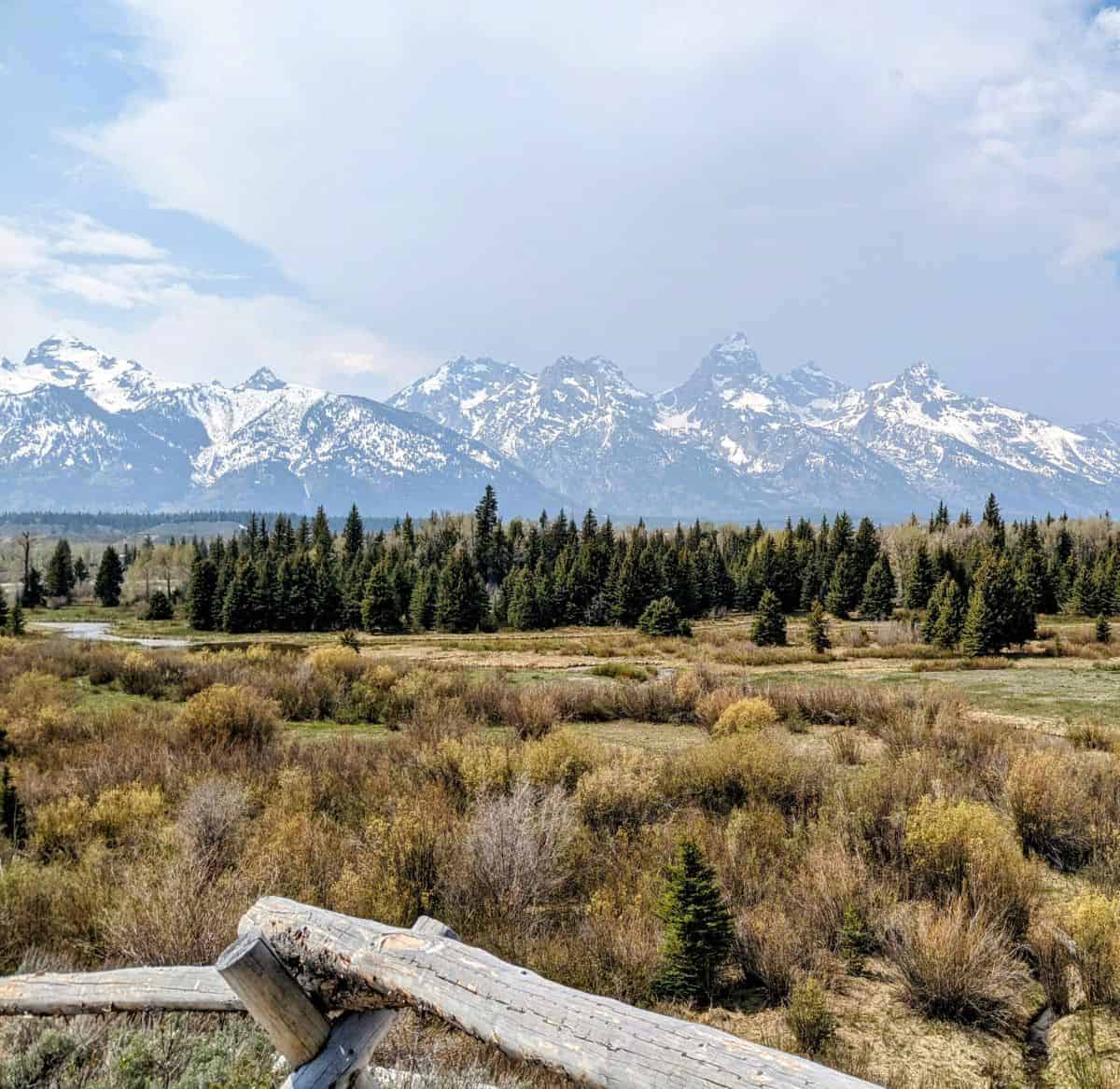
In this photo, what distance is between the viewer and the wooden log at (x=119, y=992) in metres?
3.79

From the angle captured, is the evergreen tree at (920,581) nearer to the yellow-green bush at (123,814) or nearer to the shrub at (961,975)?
the shrub at (961,975)

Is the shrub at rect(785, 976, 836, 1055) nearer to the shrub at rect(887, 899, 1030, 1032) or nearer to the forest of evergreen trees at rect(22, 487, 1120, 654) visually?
the shrub at rect(887, 899, 1030, 1032)

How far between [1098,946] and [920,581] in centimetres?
7249

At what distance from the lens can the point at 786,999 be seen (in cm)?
573

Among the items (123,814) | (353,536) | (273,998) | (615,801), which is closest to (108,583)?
(353,536)

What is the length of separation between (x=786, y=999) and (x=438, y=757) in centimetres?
614

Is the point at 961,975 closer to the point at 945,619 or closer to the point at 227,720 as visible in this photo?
the point at 227,720

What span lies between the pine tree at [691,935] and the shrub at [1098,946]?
2828 millimetres

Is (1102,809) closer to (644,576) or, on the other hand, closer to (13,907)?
(13,907)

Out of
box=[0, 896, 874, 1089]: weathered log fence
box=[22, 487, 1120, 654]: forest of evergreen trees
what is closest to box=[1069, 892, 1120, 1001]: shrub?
box=[0, 896, 874, 1089]: weathered log fence

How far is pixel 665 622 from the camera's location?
2226 inches

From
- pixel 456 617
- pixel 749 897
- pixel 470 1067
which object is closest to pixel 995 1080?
pixel 749 897

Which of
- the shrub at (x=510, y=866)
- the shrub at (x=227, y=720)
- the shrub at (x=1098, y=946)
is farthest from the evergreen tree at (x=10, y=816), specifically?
the shrub at (x=1098, y=946)

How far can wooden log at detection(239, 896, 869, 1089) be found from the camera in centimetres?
248
